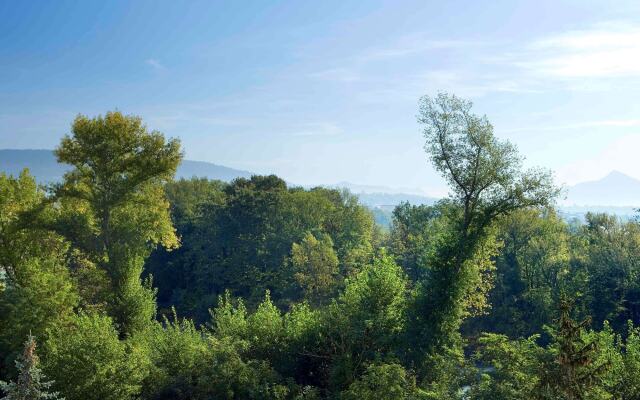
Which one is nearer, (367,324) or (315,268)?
(367,324)

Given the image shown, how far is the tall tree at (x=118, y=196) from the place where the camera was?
28219 mm

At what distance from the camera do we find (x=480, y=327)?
53531 millimetres

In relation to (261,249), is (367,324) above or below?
below

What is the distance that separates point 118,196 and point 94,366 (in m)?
11.3

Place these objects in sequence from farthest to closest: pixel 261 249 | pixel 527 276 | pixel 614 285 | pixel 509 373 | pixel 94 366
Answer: pixel 261 249, pixel 527 276, pixel 614 285, pixel 94 366, pixel 509 373

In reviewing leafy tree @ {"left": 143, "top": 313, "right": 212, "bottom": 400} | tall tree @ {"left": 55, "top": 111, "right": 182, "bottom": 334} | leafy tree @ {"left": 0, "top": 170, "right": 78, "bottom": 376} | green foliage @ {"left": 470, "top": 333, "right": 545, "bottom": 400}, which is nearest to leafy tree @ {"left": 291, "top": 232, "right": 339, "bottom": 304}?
tall tree @ {"left": 55, "top": 111, "right": 182, "bottom": 334}

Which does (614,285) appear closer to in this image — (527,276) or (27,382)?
(527,276)

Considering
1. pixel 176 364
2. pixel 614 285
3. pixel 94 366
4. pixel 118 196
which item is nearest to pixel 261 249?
pixel 118 196

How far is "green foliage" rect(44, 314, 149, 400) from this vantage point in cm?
2006

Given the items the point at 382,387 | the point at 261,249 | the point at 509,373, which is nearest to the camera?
the point at 509,373

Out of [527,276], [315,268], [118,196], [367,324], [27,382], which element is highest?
[118,196]

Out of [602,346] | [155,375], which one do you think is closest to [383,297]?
[602,346]

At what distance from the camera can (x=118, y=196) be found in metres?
28.9

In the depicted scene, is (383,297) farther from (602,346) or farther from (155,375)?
(155,375)
